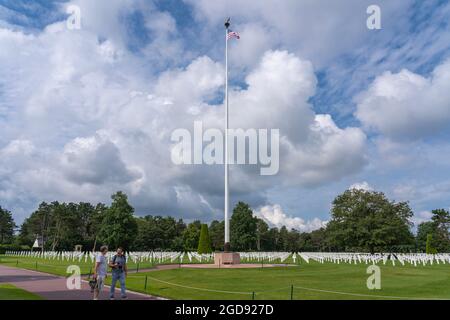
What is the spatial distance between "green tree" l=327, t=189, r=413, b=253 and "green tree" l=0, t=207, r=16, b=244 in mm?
82478

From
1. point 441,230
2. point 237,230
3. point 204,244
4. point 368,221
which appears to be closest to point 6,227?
point 237,230

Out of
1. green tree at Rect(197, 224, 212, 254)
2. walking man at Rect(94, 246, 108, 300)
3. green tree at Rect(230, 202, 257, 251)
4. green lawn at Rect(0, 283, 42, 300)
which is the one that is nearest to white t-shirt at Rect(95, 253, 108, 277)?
walking man at Rect(94, 246, 108, 300)

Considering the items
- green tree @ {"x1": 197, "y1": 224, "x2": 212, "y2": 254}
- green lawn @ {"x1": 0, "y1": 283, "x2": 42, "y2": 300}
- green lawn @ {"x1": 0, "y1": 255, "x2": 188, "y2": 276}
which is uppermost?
green tree @ {"x1": 197, "y1": 224, "x2": 212, "y2": 254}

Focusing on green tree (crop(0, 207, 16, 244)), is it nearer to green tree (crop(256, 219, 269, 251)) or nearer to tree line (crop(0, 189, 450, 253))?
tree line (crop(0, 189, 450, 253))

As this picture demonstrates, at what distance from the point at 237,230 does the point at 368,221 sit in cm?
2614

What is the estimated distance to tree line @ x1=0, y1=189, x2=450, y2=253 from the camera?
61312 millimetres

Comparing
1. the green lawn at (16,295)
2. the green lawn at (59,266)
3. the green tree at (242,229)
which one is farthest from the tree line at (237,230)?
the green lawn at (16,295)

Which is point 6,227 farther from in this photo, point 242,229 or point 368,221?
point 368,221

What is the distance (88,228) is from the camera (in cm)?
9700

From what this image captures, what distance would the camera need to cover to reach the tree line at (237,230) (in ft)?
201

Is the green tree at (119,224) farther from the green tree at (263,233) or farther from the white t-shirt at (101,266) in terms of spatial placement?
the white t-shirt at (101,266)
